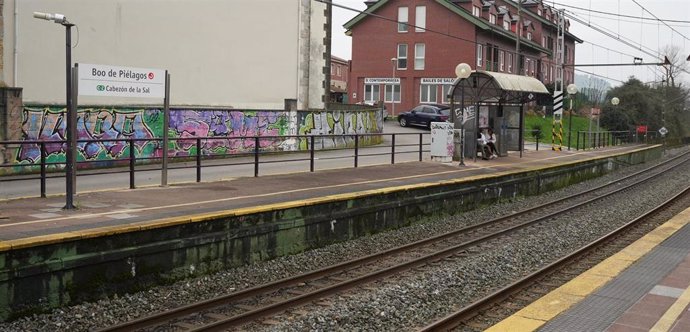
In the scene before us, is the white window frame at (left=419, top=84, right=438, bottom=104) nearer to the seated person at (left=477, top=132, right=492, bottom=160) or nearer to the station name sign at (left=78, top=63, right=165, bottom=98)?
the seated person at (left=477, top=132, right=492, bottom=160)

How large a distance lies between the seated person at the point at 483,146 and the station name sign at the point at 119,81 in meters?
14.6

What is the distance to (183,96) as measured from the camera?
25.6 metres

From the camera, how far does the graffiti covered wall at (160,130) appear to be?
19047mm

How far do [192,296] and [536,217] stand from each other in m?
10.1

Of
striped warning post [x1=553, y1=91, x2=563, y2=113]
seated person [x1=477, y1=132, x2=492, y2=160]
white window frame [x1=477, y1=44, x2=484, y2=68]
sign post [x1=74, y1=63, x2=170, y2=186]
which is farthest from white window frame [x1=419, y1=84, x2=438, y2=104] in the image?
sign post [x1=74, y1=63, x2=170, y2=186]

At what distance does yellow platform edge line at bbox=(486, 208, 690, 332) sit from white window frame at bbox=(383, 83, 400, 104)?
4140 cm

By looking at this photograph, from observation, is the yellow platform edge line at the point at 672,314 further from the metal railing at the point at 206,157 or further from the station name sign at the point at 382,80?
the station name sign at the point at 382,80

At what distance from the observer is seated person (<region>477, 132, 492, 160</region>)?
967 inches

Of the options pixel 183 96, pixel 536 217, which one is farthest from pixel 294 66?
pixel 536 217

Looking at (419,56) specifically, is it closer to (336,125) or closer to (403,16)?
(403,16)

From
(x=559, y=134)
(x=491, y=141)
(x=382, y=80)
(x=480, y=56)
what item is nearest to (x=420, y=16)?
(x=480, y=56)

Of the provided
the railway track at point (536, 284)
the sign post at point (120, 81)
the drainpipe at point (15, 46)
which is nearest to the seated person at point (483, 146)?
the railway track at point (536, 284)

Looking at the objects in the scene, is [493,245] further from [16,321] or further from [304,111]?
[304,111]

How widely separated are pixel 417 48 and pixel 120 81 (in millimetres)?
42019
